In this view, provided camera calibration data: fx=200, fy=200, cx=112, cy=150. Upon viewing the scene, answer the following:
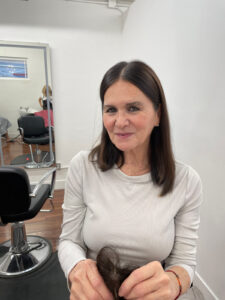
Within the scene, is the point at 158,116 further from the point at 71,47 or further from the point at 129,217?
the point at 71,47

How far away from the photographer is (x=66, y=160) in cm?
300

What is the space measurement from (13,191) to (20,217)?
0.76 feet

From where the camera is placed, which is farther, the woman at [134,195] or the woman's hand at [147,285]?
the woman at [134,195]

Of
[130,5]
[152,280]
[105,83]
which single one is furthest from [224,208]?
[130,5]

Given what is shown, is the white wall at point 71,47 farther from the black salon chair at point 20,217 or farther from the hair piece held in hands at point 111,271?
the hair piece held in hands at point 111,271

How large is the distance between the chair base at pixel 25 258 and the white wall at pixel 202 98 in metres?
1.31

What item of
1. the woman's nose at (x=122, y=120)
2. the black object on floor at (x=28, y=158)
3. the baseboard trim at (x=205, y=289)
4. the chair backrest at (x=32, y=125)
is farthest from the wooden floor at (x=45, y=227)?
the woman's nose at (x=122, y=120)

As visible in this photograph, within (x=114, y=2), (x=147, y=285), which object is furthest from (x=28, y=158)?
(x=147, y=285)

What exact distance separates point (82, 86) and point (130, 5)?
1127 mm

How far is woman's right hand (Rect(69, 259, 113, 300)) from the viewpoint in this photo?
56 centimetres

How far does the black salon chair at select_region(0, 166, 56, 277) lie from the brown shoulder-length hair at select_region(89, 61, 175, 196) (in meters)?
0.77

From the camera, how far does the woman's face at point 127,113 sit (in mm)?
706

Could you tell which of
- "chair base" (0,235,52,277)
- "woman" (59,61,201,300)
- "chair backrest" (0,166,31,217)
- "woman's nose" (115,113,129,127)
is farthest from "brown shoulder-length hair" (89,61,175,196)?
"chair base" (0,235,52,277)

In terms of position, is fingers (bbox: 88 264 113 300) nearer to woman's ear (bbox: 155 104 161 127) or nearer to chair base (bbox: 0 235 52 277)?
woman's ear (bbox: 155 104 161 127)
